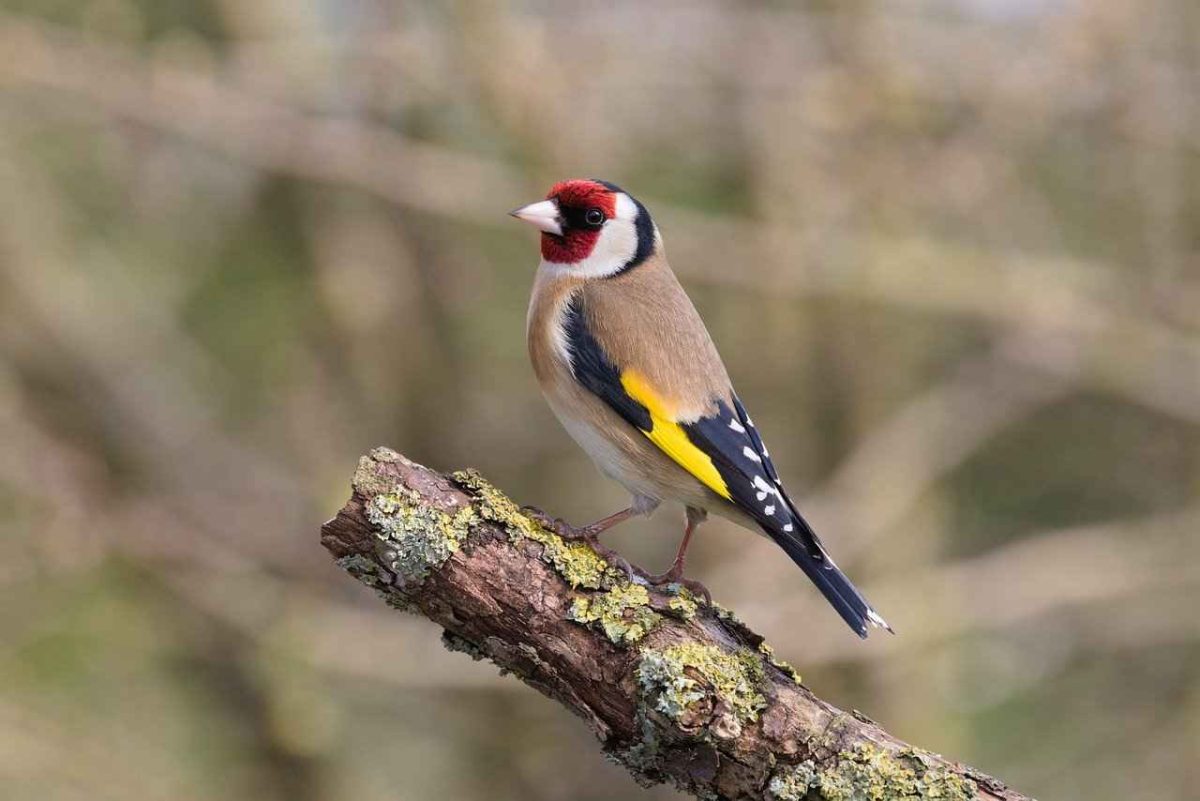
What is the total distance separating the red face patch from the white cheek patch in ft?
0.06

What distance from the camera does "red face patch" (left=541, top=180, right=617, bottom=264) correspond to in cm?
492

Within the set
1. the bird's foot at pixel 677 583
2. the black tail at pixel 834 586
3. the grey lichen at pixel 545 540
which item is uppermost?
the black tail at pixel 834 586

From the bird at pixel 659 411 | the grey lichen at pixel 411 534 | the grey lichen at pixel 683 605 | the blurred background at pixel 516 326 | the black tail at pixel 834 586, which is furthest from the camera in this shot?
the blurred background at pixel 516 326

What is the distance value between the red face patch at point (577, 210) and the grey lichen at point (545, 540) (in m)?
A: 1.77

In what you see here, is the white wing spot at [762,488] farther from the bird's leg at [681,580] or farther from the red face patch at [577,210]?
the red face patch at [577,210]

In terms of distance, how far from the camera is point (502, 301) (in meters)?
8.71

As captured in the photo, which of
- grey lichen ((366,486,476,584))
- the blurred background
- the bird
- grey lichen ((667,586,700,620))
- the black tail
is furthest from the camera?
the blurred background

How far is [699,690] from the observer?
308cm

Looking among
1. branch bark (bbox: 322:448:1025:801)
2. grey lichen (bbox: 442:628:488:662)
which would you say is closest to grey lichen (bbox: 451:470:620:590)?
branch bark (bbox: 322:448:1025:801)

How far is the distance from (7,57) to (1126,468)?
6485 millimetres

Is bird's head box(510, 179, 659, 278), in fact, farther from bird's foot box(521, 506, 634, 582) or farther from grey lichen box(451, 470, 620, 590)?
grey lichen box(451, 470, 620, 590)

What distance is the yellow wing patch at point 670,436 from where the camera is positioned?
4.15 m

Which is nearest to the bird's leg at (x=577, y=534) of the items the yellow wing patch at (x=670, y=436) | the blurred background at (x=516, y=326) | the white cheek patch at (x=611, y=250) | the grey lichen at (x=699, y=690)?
the grey lichen at (x=699, y=690)

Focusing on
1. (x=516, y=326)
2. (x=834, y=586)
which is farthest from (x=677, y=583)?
(x=516, y=326)
